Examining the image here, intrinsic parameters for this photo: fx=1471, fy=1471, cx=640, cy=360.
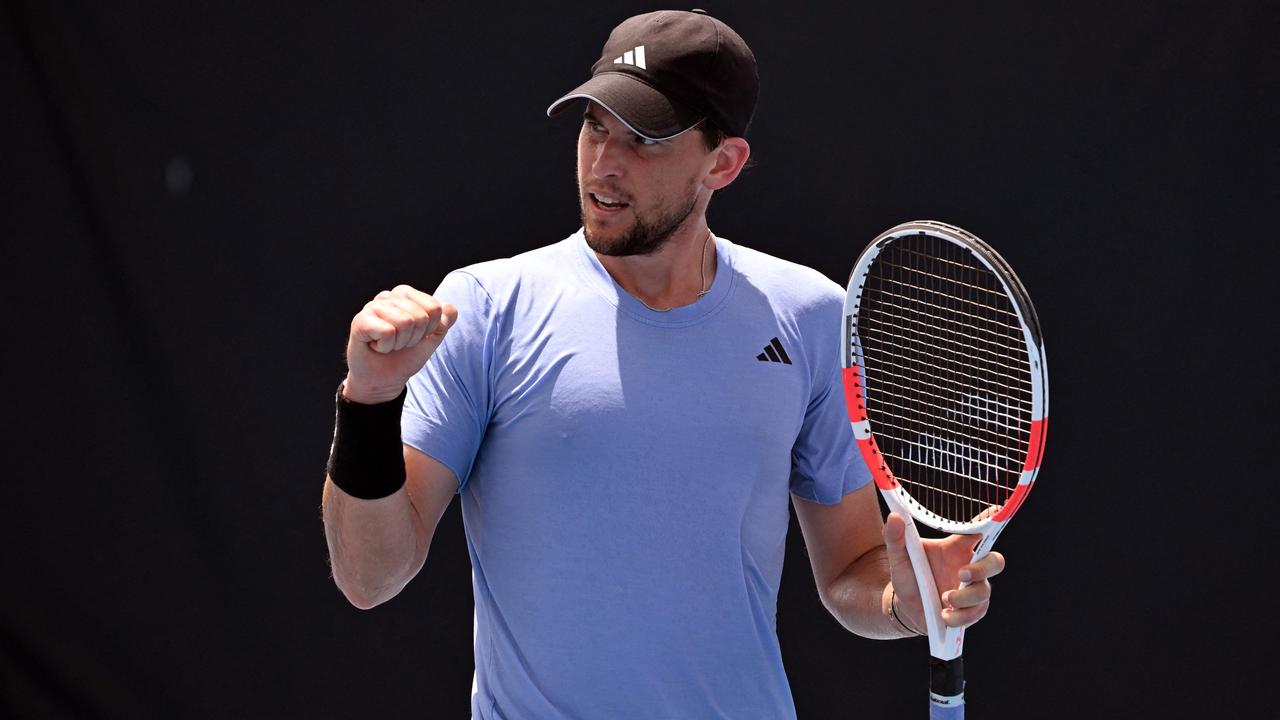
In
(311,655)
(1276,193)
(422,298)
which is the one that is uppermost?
(422,298)

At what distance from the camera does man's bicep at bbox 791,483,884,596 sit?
2.08 meters

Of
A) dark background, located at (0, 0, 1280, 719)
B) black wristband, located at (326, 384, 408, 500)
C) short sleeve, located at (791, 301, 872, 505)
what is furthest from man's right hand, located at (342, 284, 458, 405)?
dark background, located at (0, 0, 1280, 719)

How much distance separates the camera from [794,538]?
3.32 m

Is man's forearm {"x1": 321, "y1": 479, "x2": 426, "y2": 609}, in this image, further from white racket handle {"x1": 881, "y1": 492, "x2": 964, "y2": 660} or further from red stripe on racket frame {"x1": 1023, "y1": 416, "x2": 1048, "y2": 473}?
red stripe on racket frame {"x1": 1023, "y1": 416, "x2": 1048, "y2": 473}

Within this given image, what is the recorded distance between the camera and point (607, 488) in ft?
5.90

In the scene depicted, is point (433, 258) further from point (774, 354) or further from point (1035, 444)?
point (1035, 444)

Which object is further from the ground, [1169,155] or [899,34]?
[899,34]

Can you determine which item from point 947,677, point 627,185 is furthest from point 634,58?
point 947,677

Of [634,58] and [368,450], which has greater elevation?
[634,58]

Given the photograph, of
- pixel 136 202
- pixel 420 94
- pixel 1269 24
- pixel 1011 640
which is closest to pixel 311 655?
pixel 136 202

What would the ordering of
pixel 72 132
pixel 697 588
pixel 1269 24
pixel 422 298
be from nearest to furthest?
pixel 422 298 < pixel 697 588 < pixel 72 132 < pixel 1269 24

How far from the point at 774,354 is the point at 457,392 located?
0.43 meters

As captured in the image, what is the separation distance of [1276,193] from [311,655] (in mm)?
2339

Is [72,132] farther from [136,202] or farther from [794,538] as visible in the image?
[794,538]
